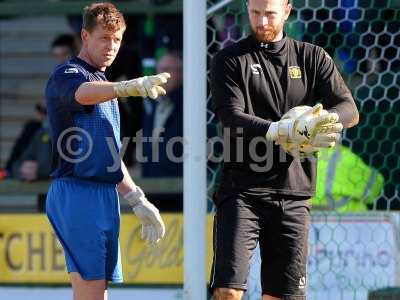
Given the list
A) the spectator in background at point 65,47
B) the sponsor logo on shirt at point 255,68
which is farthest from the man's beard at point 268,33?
the spectator in background at point 65,47

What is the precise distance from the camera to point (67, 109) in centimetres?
453

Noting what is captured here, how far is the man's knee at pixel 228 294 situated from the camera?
459 centimetres

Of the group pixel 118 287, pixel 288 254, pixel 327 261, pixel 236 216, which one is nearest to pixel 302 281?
pixel 288 254

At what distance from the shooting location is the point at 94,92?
4.35 meters

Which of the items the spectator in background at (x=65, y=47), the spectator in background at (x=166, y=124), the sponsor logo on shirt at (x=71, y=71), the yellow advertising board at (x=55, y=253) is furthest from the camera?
the spectator in background at (x=65, y=47)

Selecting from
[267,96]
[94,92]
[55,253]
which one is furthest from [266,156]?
[55,253]

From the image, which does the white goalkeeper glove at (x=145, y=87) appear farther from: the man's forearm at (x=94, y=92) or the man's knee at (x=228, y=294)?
the man's knee at (x=228, y=294)

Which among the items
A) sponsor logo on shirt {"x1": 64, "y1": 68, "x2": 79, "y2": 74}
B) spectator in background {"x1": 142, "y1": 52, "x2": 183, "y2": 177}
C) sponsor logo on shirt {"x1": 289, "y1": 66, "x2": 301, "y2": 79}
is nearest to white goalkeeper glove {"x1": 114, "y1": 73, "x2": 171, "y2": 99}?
sponsor logo on shirt {"x1": 64, "y1": 68, "x2": 79, "y2": 74}

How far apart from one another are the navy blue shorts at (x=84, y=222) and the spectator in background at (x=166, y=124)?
2577 mm

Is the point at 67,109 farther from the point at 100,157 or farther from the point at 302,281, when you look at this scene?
the point at 302,281

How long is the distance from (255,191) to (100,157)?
0.69m

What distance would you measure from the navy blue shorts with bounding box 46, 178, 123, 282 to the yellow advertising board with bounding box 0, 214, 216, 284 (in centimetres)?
209

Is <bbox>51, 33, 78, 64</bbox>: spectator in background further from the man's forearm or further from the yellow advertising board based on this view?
the man's forearm

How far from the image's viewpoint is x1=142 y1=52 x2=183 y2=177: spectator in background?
7.37 metres
